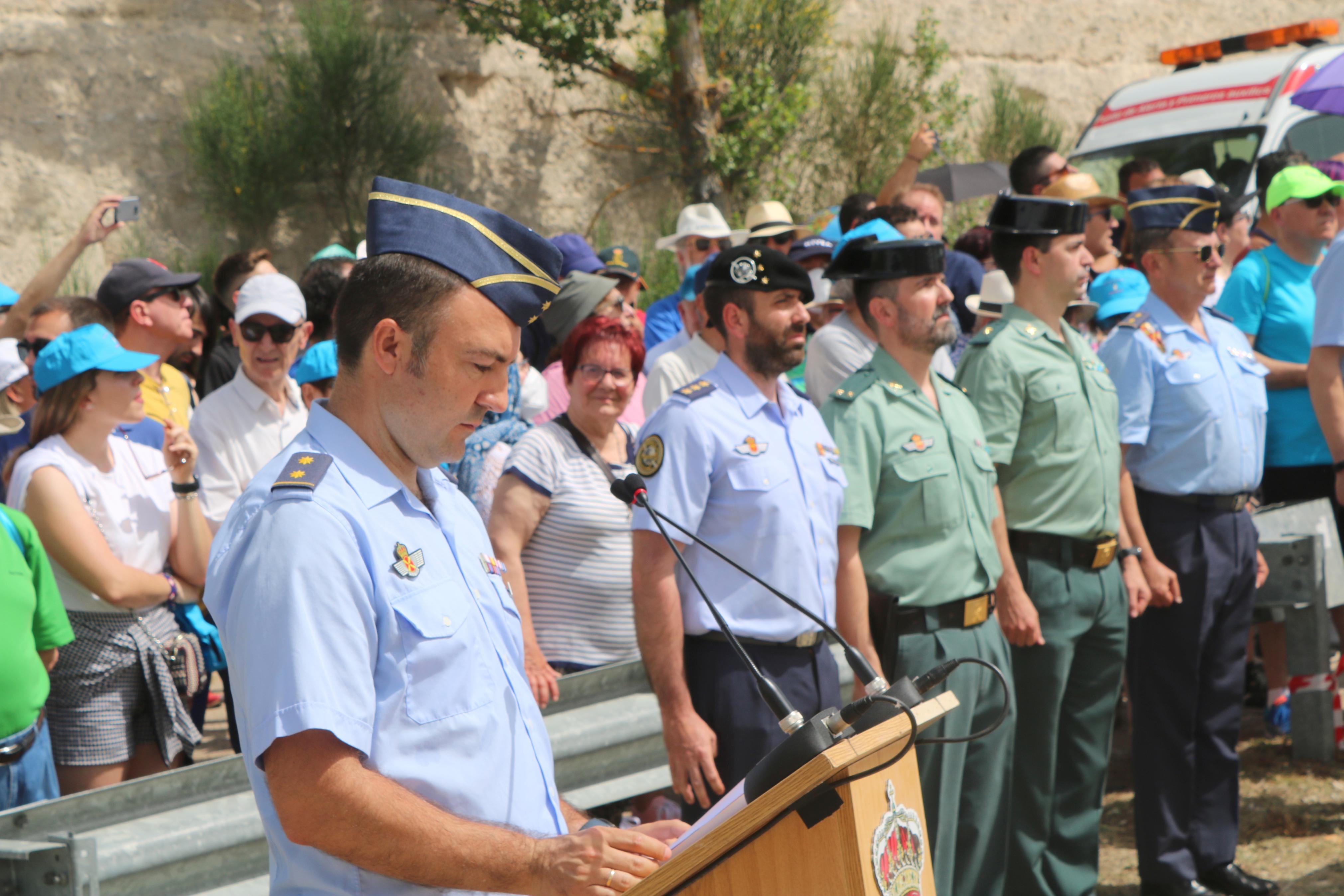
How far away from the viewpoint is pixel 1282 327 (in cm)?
532

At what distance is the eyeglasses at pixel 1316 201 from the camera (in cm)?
532

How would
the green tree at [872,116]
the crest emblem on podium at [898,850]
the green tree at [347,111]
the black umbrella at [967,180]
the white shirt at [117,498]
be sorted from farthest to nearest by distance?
the green tree at [872,116] → the green tree at [347,111] → the black umbrella at [967,180] → the white shirt at [117,498] → the crest emblem on podium at [898,850]

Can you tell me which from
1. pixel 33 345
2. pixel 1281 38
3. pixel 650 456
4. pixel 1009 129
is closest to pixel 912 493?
pixel 650 456

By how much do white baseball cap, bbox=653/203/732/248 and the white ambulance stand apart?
134 inches

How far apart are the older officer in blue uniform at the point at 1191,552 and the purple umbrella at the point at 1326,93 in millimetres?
3887

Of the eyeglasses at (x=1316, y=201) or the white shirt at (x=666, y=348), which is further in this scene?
the eyeglasses at (x=1316, y=201)

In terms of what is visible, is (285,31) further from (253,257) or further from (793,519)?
(793,519)

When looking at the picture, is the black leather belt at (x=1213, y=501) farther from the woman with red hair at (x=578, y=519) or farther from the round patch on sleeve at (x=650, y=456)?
the round patch on sleeve at (x=650, y=456)

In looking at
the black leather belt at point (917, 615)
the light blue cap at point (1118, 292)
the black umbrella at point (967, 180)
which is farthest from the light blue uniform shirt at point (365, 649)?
the black umbrella at point (967, 180)

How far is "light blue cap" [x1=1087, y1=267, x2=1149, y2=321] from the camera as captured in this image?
19.6ft

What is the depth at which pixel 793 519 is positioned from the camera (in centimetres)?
322

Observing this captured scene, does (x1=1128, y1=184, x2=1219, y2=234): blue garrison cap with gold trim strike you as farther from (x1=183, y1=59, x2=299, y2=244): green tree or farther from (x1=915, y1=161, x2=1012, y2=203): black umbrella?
(x1=183, y1=59, x2=299, y2=244): green tree

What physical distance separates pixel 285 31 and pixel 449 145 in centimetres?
176

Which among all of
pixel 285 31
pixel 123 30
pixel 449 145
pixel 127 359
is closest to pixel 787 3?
pixel 449 145
